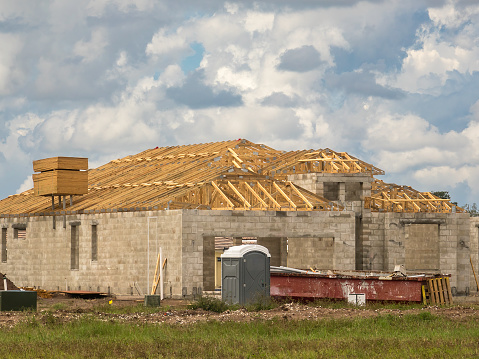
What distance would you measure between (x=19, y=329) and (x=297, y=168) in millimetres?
26148

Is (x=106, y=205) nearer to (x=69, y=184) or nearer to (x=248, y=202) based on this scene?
(x=69, y=184)

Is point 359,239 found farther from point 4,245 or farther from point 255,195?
point 4,245

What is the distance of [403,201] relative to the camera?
157ft

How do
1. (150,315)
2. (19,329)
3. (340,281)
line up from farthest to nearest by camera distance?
(340,281)
(150,315)
(19,329)

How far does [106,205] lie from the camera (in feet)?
146

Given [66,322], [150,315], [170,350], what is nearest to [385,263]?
[150,315]

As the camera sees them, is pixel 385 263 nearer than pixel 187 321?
No

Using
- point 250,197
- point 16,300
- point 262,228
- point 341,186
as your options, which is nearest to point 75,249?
point 250,197

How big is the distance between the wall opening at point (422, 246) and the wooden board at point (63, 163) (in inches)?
729

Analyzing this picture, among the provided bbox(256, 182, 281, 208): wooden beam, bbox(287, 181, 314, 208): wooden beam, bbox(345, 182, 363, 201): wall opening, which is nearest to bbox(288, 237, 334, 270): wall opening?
bbox(345, 182, 363, 201): wall opening

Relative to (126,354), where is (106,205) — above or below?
above

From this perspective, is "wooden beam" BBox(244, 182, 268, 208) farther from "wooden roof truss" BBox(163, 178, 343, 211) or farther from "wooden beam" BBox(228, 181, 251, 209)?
"wooden beam" BBox(228, 181, 251, 209)

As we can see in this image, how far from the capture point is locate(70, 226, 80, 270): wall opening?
4688 centimetres

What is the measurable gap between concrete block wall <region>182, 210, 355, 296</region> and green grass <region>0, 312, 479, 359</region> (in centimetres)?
1401
